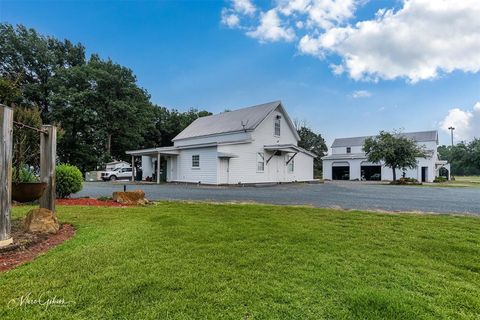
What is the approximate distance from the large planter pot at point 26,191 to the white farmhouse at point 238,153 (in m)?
14.5

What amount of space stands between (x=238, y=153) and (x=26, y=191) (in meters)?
16.5

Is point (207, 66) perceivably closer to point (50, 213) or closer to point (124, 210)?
point (124, 210)

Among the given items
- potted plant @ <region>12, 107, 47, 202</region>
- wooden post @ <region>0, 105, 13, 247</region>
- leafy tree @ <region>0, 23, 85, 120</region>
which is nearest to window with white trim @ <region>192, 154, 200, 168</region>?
potted plant @ <region>12, 107, 47, 202</region>

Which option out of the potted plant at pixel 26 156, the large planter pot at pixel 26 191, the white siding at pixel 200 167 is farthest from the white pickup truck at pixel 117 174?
the large planter pot at pixel 26 191

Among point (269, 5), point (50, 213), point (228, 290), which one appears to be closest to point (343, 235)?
point (228, 290)

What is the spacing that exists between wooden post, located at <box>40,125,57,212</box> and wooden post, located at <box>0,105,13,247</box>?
1702 mm

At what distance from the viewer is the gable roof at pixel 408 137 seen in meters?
40.5

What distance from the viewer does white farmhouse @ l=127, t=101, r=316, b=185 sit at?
20.3 metres

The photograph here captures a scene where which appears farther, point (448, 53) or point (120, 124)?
point (120, 124)

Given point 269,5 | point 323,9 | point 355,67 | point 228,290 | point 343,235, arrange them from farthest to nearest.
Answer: point 355,67
point 269,5
point 323,9
point 343,235
point 228,290

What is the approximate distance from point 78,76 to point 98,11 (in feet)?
59.1

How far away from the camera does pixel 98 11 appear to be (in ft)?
47.4

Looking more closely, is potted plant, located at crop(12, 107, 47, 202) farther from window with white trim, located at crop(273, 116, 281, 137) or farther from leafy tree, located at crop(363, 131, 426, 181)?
leafy tree, located at crop(363, 131, 426, 181)

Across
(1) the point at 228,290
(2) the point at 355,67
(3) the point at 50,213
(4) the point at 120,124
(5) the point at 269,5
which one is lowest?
(1) the point at 228,290
